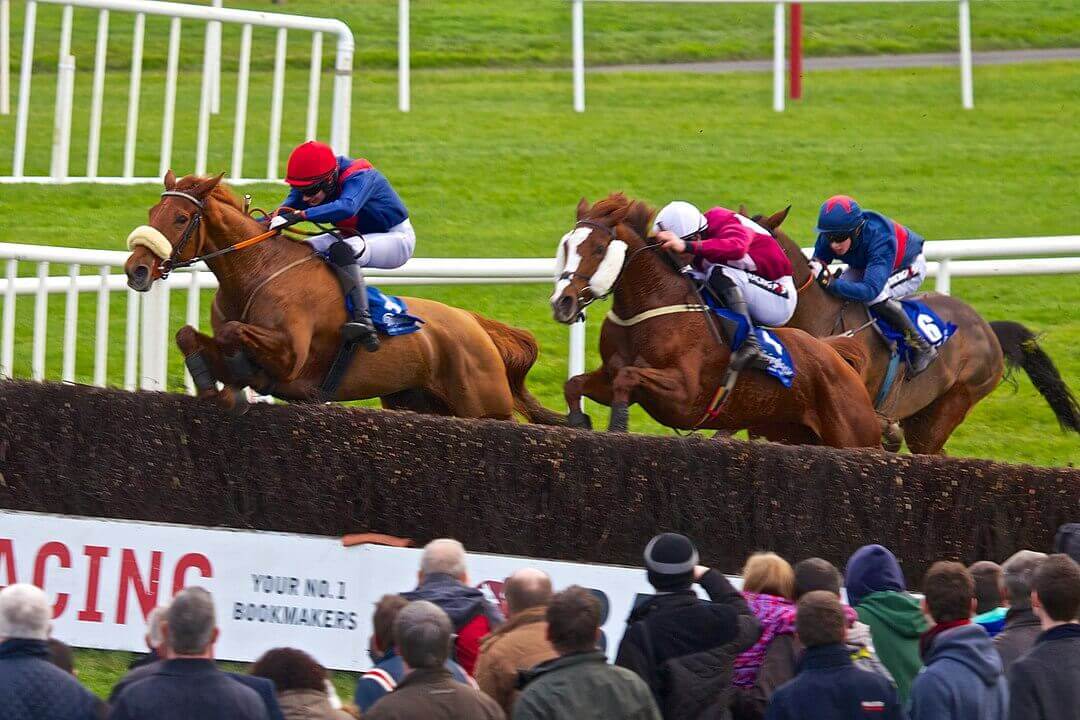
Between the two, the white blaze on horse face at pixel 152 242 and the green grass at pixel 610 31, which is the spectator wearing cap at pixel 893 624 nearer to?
the white blaze on horse face at pixel 152 242

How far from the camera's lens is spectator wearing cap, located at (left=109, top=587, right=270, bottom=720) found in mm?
3982

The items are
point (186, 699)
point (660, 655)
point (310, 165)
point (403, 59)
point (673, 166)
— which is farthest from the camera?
point (403, 59)

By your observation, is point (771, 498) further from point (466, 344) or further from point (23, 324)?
point (23, 324)

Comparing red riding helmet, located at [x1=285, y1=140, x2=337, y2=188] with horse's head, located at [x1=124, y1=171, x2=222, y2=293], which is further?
red riding helmet, located at [x1=285, y1=140, x2=337, y2=188]

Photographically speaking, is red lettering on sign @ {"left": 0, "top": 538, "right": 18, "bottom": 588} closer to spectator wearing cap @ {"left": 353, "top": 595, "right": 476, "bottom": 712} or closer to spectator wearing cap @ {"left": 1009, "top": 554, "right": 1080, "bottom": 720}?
spectator wearing cap @ {"left": 353, "top": 595, "right": 476, "bottom": 712}

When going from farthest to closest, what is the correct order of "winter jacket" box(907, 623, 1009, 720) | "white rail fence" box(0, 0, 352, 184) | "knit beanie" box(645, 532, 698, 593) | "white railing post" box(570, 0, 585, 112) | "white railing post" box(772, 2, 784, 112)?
"white railing post" box(570, 0, 585, 112)
"white railing post" box(772, 2, 784, 112)
"white rail fence" box(0, 0, 352, 184)
"knit beanie" box(645, 532, 698, 593)
"winter jacket" box(907, 623, 1009, 720)

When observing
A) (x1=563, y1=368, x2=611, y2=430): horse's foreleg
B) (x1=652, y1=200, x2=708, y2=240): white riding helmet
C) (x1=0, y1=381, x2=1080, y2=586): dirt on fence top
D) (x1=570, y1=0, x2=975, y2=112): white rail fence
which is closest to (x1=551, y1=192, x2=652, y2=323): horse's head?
(x1=652, y1=200, x2=708, y2=240): white riding helmet

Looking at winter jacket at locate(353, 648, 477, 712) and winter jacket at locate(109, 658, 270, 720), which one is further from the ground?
winter jacket at locate(109, 658, 270, 720)

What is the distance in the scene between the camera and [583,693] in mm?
4289

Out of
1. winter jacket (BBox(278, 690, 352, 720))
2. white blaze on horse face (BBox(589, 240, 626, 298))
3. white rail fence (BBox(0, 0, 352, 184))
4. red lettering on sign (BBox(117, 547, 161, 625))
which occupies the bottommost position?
red lettering on sign (BBox(117, 547, 161, 625))

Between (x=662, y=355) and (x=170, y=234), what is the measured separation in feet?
7.44

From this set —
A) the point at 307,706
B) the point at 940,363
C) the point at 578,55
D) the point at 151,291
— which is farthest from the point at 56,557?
the point at 578,55

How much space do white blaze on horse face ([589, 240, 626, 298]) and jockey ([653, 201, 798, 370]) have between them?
10.4 inches

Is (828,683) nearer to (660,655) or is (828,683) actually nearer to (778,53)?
(660,655)
